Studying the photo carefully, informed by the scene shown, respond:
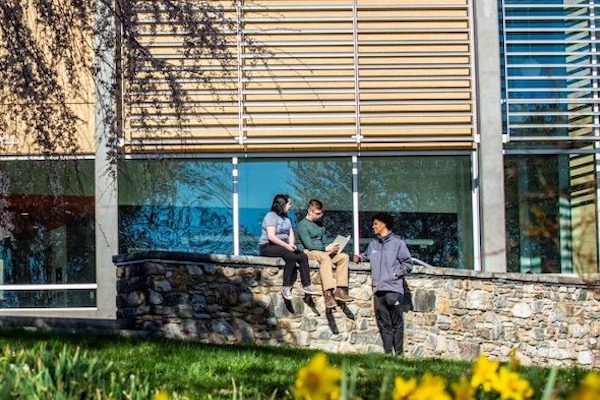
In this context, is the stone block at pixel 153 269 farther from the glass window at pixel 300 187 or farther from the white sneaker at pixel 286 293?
the glass window at pixel 300 187

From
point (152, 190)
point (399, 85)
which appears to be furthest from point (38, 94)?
point (399, 85)

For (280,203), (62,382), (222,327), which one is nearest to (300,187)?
(280,203)

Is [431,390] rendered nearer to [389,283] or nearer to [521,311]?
[389,283]

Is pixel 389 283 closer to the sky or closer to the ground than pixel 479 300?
closer to the sky

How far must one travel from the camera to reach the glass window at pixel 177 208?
15938mm

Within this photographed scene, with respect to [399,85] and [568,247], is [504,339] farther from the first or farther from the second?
[399,85]

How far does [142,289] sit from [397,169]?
5994 mm

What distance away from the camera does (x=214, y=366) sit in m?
6.95

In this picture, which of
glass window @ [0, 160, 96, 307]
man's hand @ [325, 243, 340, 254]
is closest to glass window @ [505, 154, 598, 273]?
man's hand @ [325, 243, 340, 254]

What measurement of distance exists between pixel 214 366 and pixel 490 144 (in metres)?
9.84

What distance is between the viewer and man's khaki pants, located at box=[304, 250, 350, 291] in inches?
478

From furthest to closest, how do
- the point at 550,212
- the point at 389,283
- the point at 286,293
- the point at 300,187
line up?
the point at 550,212
the point at 300,187
the point at 286,293
the point at 389,283

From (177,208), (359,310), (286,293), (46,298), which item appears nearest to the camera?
(286,293)

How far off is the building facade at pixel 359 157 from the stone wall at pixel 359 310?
5.98 ft
